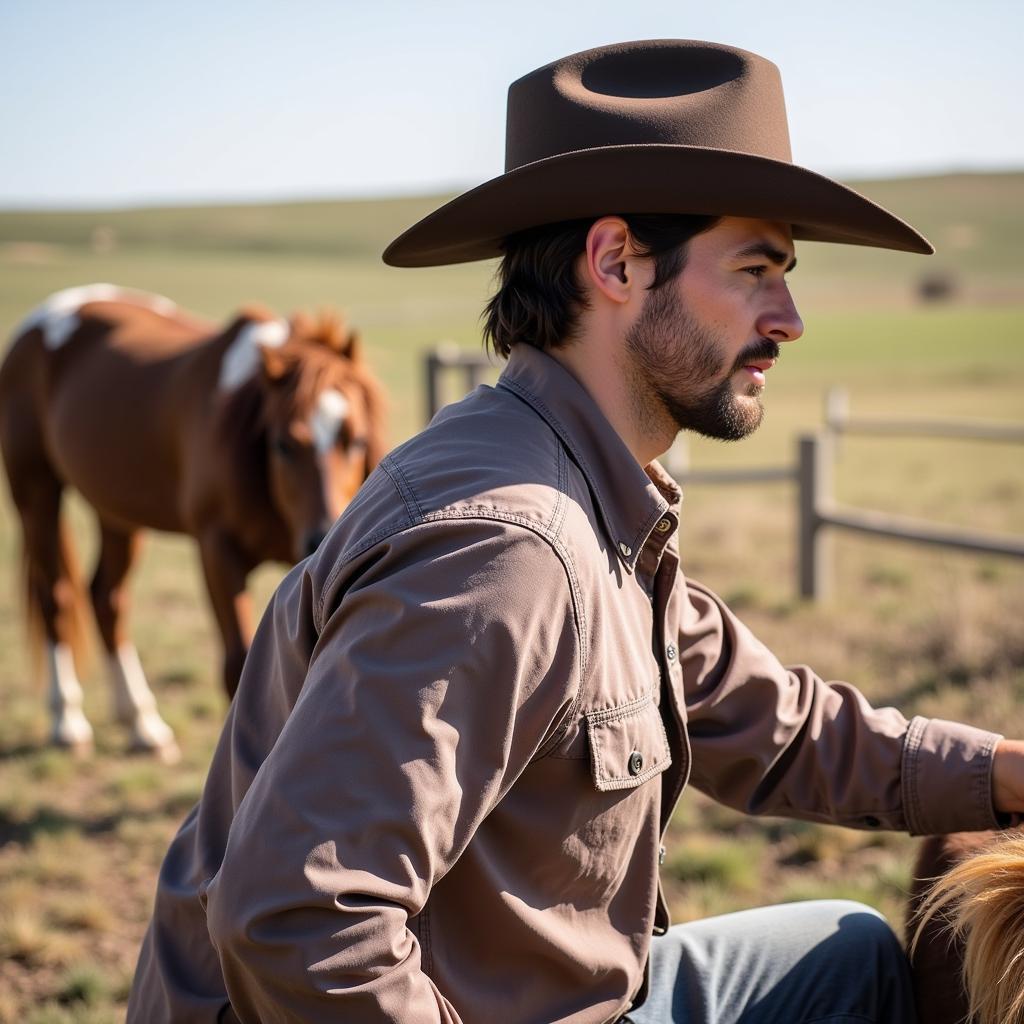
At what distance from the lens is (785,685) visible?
195 cm

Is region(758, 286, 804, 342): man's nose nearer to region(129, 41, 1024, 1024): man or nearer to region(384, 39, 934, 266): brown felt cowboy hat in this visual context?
region(129, 41, 1024, 1024): man

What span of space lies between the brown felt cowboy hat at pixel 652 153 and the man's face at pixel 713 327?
61mm

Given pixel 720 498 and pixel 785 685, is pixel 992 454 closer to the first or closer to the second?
pixel 720 498

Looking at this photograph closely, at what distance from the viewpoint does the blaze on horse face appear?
12.9 ft

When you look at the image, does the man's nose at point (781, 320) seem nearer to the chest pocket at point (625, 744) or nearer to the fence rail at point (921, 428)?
the chest pocket at point (625, 744)

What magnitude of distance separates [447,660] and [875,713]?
1032 millimetres

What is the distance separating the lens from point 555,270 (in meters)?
1.68

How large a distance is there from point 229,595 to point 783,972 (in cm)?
302

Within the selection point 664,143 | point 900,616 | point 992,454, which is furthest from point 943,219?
point 664,143

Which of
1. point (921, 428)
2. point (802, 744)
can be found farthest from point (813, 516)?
point (802, 744)

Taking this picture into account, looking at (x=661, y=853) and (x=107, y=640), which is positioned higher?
(x=661, y=853)

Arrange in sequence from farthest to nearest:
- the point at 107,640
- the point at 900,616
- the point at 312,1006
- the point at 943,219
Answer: the point at 943,219 < the point at 900,616 < the point at 107,640 < the point at 312,1006

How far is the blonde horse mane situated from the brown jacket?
369 mm

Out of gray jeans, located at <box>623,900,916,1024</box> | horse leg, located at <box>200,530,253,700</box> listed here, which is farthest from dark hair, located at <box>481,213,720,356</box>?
horse leg, located at <box>200,530,253,700</box>
